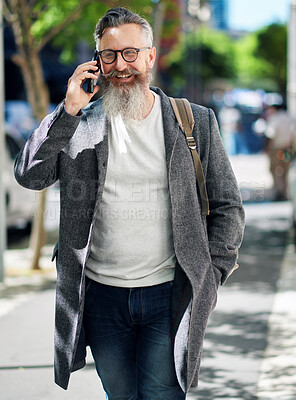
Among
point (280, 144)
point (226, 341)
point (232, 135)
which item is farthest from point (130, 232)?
point (232, 135)

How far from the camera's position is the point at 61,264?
294 centimetres

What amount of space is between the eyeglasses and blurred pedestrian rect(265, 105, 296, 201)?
1229 centimetres

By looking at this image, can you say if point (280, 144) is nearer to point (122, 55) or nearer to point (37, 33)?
point (37, 33)

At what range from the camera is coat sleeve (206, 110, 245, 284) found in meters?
3.00

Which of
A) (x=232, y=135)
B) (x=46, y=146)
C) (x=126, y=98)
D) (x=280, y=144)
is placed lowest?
(x=46, y=146)

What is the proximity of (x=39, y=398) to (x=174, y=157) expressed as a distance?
2.34 metres

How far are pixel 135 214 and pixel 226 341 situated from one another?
10.5 feet

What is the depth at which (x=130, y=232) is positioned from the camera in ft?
9.45

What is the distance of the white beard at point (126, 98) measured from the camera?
2.87 metres

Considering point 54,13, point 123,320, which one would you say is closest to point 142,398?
point 123,320

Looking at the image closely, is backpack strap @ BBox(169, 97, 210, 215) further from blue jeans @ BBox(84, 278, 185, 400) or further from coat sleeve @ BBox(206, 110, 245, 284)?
blue jeans @ BBox(84, 278, 185, 400)

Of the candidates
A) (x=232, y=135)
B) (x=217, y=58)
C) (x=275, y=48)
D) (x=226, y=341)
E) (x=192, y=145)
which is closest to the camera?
(x=192, y=145)

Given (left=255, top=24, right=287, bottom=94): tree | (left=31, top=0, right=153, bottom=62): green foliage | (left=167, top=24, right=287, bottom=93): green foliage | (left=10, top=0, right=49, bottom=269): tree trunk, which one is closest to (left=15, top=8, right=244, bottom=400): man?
(left=31, top=0, right=153, bottom=62): green foliage

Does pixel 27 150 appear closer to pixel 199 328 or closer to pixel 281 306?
pixel 199 328
